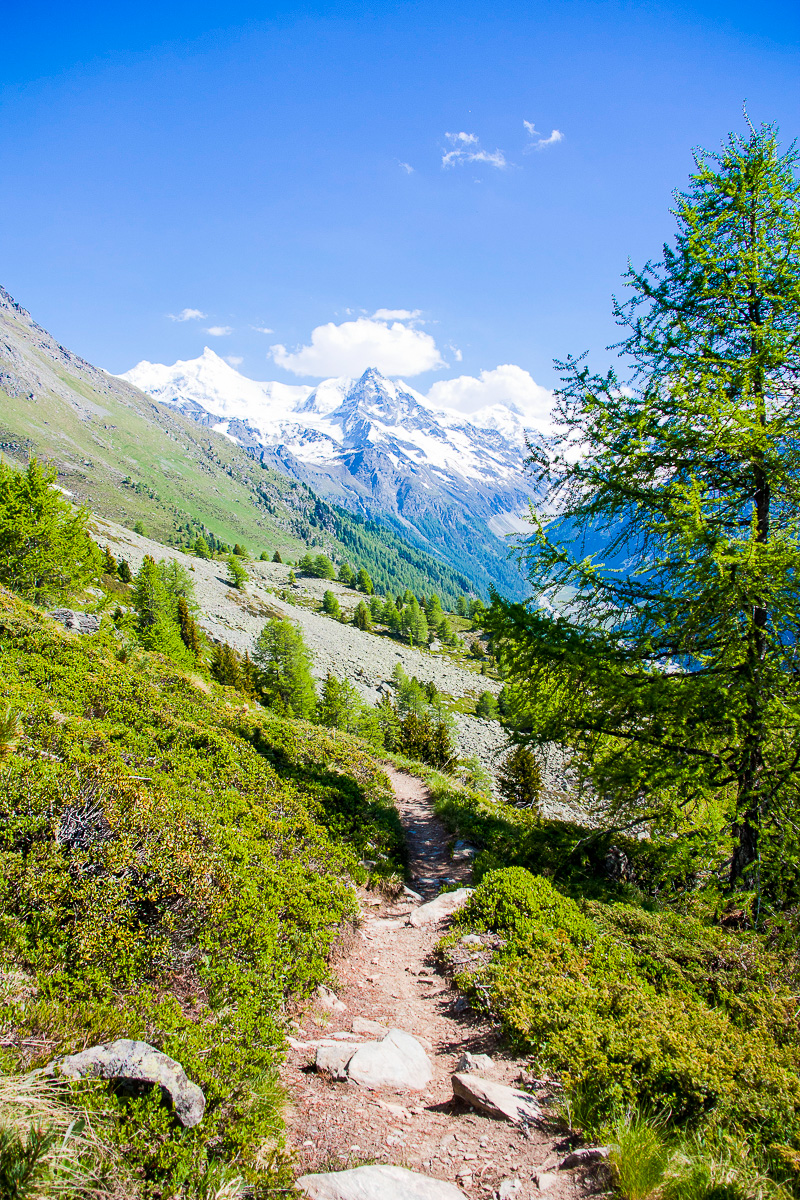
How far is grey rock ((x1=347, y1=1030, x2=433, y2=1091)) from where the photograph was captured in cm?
462

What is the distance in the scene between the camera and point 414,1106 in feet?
14.5

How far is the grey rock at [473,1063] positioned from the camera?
477 cm

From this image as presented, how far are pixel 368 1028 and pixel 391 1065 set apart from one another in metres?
0.86

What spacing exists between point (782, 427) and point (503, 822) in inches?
400

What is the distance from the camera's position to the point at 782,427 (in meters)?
6.08

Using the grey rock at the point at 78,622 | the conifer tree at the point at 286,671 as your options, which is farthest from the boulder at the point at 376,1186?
the conifer tree at the point at 286,671

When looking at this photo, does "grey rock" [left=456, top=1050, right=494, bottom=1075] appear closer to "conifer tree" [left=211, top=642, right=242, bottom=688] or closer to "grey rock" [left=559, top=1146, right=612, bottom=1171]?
"grey rock" [left=559, top=1146, right=612, bottom=1171]

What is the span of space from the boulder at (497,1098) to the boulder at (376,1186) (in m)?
0.84

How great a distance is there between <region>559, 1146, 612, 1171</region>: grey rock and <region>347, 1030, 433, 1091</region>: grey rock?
162 cm

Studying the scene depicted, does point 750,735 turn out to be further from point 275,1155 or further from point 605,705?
point 275,1155

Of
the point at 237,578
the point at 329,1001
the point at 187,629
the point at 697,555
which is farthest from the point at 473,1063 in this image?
the point at 237,578

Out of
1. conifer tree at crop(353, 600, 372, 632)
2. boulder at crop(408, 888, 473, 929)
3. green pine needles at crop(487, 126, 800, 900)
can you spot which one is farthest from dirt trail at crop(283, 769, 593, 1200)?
conifer tree at crop(353, 600, 372, 632)

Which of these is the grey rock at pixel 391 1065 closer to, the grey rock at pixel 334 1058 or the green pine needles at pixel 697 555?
the grey rock at pixel 334 1058

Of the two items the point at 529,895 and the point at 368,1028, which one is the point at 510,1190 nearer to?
the point at 368,1028
